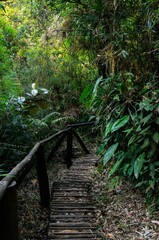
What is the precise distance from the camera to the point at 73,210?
3.48 metres

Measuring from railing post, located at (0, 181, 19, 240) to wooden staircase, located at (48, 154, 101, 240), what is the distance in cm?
143

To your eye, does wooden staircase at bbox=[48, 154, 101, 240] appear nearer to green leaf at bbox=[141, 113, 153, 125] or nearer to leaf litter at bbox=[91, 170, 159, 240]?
leaf litter at bbox=[91, 170, 159, 240]

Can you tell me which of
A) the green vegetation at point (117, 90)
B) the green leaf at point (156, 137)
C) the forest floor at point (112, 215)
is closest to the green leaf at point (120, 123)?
the green vegetation at point (117, 90)

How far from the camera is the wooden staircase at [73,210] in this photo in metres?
2.96

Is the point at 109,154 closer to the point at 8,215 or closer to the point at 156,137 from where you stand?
the point at 156,137

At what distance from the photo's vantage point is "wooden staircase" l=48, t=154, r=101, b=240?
296 cm

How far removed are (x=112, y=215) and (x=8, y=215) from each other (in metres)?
2.11

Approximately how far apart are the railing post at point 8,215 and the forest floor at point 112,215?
1.63m

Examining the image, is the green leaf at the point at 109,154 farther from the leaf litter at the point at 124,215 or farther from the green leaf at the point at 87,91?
the green leaf at the point at 87,91

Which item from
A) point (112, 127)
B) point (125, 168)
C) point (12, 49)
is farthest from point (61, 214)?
point (12, 49)

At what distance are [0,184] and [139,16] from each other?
3.16 meters

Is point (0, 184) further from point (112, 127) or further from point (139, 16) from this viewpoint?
point (139, 16)

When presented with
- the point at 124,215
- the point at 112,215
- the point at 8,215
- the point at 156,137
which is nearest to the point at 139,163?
the point at 156,137

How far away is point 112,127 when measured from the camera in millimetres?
3316
